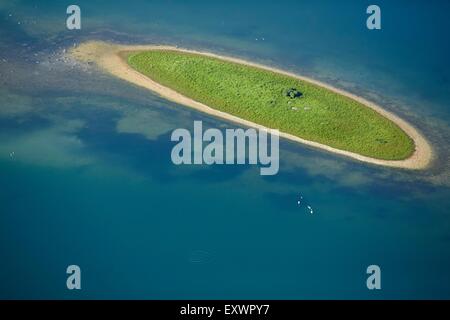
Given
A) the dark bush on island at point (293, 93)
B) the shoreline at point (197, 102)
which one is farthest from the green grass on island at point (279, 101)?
the shoreline at point (197, 102)

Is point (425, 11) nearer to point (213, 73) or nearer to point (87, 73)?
point (213, 73)

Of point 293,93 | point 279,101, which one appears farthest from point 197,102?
point 293,93

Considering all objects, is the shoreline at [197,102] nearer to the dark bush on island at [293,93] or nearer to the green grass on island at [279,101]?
the green grass on island at [279,101]

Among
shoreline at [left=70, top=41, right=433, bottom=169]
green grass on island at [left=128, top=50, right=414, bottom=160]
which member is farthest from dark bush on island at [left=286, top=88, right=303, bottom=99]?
shoreline at [left=70, top=41, right=433, bottom=169]

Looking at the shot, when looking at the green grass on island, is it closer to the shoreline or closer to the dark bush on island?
the dark bush on island

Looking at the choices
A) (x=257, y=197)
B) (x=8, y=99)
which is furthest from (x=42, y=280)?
(x=8, y=99)

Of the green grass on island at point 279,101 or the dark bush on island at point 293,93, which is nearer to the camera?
the green grass on island at point 279,101
